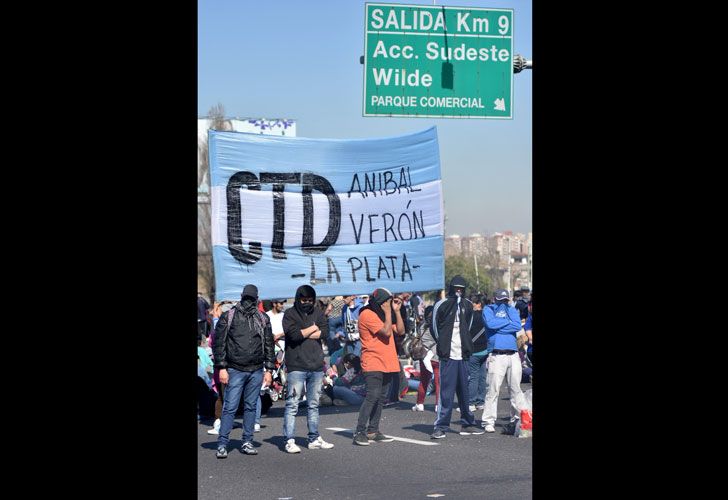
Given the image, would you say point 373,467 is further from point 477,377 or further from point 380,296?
point 477,377

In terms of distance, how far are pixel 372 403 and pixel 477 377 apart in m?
4.19

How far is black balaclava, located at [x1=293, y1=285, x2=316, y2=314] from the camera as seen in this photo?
42.5 ft

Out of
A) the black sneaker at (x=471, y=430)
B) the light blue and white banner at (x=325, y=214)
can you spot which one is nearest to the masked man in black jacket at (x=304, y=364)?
the light blue and white banner at (x=325, y=214)

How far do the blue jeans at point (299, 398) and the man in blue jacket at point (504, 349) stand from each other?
90.1 inches

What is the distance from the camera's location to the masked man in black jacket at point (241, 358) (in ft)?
39.6

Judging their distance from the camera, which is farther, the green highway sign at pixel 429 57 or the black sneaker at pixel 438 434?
the black sneaker at pixel 438 434

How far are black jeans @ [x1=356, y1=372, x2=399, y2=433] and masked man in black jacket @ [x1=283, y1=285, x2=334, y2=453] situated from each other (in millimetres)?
514

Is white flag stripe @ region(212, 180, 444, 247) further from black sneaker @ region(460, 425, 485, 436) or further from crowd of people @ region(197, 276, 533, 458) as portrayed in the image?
black sneaker @ region(460, 425, 485, 436)

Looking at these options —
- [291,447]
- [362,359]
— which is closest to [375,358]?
[362,359]

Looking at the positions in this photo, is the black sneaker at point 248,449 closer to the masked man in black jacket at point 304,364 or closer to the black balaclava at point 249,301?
the masked man in black jacket at point 304,364

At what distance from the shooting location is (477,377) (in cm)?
1720
